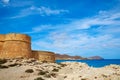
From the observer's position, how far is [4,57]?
30.8 m

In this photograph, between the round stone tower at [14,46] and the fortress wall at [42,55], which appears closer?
the round stone tower at [14,46]

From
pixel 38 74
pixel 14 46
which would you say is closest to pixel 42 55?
pixel 14 46

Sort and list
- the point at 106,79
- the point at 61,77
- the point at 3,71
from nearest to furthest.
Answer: the point at 106,79 → the point at 61,77 → the point at 3,71

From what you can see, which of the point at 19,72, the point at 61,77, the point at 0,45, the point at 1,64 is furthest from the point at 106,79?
the point at 0,45

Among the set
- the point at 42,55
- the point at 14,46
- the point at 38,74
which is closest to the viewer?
the point at 38,74

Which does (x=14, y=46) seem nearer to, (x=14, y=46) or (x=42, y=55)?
(x=14, y=46)

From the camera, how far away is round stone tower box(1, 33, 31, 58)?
30953 mm

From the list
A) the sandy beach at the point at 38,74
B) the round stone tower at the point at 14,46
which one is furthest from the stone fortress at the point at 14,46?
the sandy beach at the point at 38,74

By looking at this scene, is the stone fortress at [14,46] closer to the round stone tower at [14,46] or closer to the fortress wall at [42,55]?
the round stone tower at [14,46]

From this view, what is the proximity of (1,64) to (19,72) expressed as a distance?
15.5 feet

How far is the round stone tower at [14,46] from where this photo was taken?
3095 centimetres

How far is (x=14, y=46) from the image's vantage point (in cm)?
3103

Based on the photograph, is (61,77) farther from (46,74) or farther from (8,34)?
(8,34)

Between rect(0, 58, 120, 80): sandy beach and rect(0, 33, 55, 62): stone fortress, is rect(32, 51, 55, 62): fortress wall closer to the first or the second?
rect(0, 33, 55, 62): stone fortress
